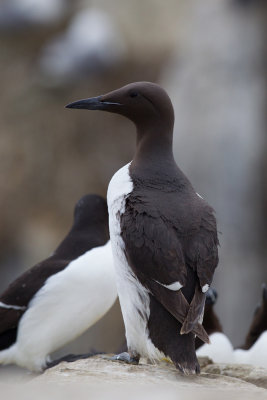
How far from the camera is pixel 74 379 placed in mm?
3709

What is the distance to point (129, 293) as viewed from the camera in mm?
4008

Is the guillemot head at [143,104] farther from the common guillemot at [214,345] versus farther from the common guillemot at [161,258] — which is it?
the common guillemot at [214,345]

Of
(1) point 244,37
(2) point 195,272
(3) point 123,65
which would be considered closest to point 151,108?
(2) point 195,272

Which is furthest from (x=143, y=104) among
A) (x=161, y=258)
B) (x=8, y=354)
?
(x=8, y=354)

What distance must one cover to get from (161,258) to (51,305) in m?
1.35

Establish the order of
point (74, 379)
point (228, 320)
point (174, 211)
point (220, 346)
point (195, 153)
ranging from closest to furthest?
point (74, 379)
point (174, 211)
point (220, 346)
point (228, 320)
point (195, 153)

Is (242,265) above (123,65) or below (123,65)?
below

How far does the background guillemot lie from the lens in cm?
500

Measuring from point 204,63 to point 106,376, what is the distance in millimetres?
14821

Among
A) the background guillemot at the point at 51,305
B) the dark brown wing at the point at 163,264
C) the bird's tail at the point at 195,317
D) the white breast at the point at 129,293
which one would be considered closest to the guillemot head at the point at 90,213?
the background guillemot at the point at 51,305

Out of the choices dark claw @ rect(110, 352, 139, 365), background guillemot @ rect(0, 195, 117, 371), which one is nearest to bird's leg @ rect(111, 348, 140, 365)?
dark claw @ rect(110, 352, 139, 365)

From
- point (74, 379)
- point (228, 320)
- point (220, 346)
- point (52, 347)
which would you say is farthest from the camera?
point (228, 320)

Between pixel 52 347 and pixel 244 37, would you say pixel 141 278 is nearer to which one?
pixel 52 347

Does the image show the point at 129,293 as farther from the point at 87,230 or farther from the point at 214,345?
the point at 214,345
